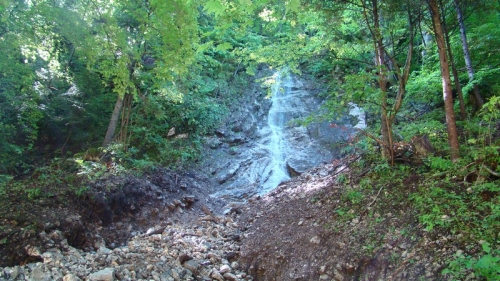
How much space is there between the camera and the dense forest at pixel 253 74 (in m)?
4.14

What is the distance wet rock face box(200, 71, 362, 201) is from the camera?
10.4 m

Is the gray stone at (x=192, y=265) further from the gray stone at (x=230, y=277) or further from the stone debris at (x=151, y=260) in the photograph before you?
the gray stone at (x=230, y=277)

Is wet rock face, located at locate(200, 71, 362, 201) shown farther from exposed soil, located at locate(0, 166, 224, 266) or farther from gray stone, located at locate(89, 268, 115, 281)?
gray stone, located at locate(89, 268, 115, 281)

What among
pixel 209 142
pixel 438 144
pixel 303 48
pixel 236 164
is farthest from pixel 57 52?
pixel 438 144

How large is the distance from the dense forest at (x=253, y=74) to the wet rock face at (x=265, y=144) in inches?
36.6

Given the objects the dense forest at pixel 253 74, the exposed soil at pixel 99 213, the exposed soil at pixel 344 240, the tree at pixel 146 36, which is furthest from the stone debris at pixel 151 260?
the tree at pixel 146 36

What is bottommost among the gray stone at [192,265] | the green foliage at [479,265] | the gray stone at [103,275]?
the gray stone at [192,265]

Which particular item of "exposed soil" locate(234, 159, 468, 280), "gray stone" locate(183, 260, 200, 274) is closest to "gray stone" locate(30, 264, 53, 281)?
"gray stone" locate(183, 260, 200, 274)

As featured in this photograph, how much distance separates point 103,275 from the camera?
12.4ft

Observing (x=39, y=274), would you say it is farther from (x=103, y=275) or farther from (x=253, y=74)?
(x=253, y=74)

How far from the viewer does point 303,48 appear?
252 inches

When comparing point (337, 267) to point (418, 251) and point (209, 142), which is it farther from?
point (209, 142)

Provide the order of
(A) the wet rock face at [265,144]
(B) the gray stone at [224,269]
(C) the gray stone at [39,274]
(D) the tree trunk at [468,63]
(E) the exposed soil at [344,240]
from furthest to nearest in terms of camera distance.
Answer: (A) the wet rock face at [265,144] → (D) the tree trunk at [468,63] → (B) the gray stone at [224,269] → (C) the gray stone at [39,274] → (E) the exposed soil at [344,240]

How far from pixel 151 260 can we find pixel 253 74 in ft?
16.5
